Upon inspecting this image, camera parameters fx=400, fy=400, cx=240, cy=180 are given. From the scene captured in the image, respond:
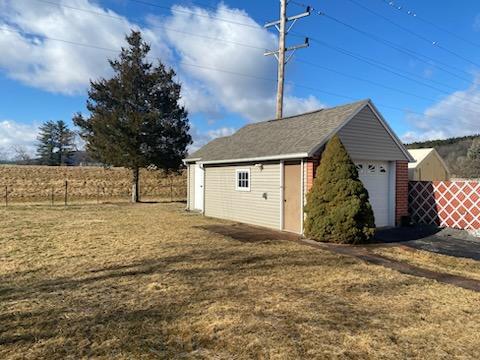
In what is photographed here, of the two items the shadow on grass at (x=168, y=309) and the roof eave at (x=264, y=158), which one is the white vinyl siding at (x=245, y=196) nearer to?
the roof eave at (x=264, y=158)

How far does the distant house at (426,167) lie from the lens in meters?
22.8

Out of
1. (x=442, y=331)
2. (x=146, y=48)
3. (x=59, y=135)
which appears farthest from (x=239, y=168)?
(x=59, y=135)

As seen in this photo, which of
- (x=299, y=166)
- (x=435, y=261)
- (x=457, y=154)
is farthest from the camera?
(x=457, y=154)

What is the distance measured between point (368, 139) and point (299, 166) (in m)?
2.55

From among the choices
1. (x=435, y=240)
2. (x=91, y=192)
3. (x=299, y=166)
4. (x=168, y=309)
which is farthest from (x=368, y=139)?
(x=91, y=192)

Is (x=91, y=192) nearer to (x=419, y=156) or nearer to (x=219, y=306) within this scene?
(x=419, y=156)

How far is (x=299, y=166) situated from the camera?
38.1 ft

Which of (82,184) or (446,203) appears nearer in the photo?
(446,203)

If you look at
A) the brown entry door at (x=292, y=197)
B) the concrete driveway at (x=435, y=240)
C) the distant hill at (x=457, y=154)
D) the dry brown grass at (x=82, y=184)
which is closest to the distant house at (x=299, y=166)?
the brown entry door at (x=292, y=197)

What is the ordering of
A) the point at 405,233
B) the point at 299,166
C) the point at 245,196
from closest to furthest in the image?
the point at 299,166, the point at 405,233, the point at 245,196

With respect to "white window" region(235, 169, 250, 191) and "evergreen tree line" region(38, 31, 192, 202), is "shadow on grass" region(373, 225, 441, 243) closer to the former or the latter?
"white window" region(235, 169, 250, 191)

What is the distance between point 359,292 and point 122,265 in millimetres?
4194

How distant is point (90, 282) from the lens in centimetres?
626

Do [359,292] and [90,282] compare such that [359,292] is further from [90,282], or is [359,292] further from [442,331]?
[90,282]
